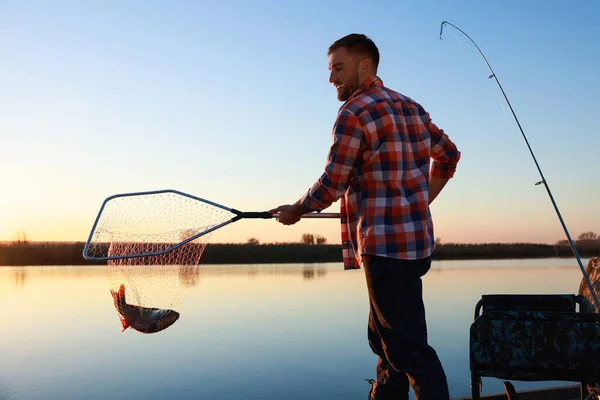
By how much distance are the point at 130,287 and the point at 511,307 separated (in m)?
2.62

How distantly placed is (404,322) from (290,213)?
783mm

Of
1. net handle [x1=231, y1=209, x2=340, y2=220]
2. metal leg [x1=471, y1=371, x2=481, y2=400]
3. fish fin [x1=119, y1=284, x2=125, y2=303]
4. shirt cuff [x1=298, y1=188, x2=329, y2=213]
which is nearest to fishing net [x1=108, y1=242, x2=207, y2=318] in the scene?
fish fin [x1=119, y1=284, x2=125, y2=303]

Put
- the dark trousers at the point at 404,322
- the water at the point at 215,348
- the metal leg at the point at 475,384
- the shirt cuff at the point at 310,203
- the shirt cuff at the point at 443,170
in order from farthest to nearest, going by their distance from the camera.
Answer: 1. the water at the point at 215,348
2. the shirt cuff at the point at 443,170
3. the metal leg at the point at 475,384
4. the shirt cuff at the point at 310,203
5. the dark trousers at the point at 404,322

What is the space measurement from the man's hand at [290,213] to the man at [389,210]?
8 centimetres

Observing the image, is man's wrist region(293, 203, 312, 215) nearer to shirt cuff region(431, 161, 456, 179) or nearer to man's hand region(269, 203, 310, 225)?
man's hand region(269, 203, 310, 225)

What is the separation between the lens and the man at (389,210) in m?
2.83

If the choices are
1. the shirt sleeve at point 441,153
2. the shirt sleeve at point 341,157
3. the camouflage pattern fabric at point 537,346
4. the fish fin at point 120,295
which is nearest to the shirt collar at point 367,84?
the shirt sleeve at point 341,157

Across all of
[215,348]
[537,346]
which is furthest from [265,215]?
[215,348]

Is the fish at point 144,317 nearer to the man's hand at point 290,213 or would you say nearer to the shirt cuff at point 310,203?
the man's hand at point 290,213

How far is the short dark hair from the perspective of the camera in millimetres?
3064

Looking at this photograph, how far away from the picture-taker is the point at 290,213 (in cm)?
314

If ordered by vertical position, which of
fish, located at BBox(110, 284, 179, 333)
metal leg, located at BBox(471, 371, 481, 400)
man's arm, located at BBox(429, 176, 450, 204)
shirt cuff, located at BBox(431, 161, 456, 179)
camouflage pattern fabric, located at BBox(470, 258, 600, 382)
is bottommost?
metal leg, located at BBox(471, 371, 481, 400)

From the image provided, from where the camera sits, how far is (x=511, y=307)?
12.5 ft

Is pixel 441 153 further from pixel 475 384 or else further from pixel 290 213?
pixel 475 384
